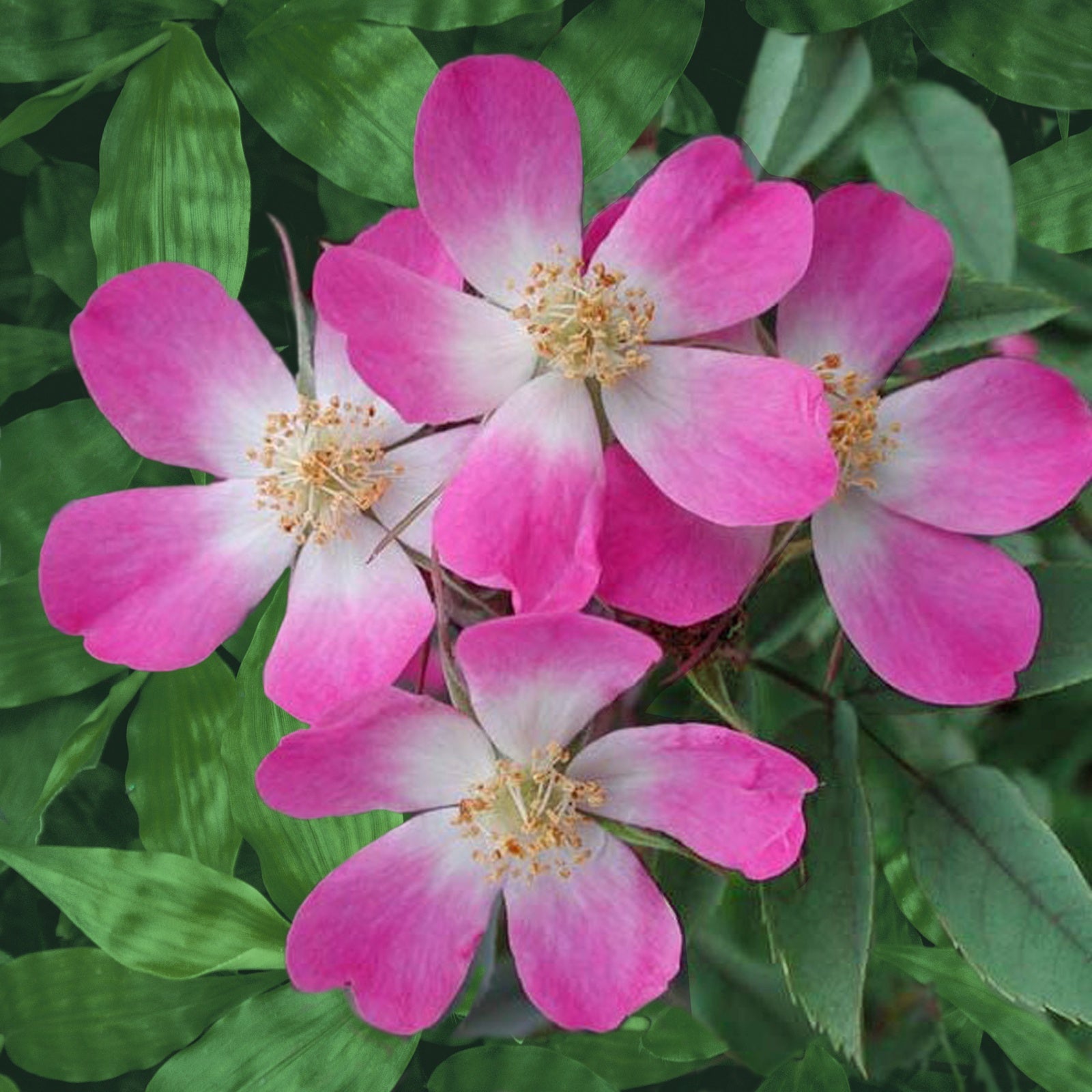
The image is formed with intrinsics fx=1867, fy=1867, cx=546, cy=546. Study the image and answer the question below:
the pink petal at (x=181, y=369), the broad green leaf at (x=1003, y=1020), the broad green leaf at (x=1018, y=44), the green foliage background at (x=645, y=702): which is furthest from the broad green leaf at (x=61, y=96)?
the broad green leaf at (x=1003, y=1020)

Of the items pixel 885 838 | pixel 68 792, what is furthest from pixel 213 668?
pixel 885 838

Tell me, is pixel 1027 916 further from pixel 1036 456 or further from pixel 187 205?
pixel 187 205

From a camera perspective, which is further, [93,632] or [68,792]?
[68,792]

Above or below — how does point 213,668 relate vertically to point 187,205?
below

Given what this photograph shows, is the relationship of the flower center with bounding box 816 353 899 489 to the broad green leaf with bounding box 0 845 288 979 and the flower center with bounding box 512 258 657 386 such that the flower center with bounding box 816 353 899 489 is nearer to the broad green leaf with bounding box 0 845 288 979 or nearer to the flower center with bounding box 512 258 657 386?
the flower center with bounding box 512 258 657 386

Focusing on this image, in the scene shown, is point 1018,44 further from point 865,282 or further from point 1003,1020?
point 1003,1020
